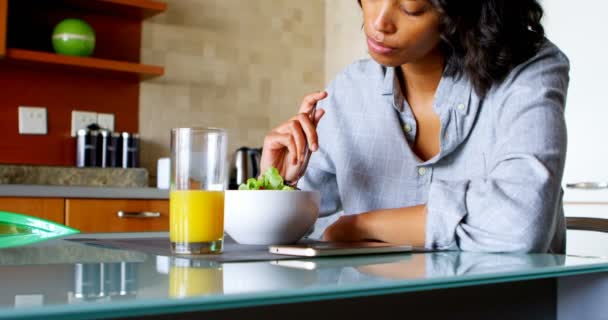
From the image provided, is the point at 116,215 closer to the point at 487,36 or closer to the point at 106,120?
the point at 106,120

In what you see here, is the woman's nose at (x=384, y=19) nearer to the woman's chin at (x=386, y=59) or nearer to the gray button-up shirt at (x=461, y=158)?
the woman's chin at (x=386, y=59)

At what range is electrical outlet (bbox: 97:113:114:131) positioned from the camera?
10.2 feet

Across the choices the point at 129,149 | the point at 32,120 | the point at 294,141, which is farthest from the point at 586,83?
the point at 32,120

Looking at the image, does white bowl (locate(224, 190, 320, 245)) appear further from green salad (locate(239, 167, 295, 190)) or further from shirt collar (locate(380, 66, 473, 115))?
shirt collar (locate(380, 66, 473, 115))

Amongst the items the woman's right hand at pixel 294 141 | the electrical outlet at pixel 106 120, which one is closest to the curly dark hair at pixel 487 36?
the woman's right hand at pixel 294 141

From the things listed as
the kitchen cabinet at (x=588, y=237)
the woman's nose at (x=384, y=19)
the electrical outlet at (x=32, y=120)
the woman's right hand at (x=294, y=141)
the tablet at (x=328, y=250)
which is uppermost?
the woman's nose at (x=384, y=19)

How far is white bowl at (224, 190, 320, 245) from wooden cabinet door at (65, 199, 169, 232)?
161 cm

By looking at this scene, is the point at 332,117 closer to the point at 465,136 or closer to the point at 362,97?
the point at 362,97

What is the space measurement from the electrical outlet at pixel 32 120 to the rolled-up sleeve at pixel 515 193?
7.58ft

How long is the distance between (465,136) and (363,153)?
0.75ft

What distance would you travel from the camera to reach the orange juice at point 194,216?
2.58 ft

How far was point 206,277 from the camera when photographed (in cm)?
57

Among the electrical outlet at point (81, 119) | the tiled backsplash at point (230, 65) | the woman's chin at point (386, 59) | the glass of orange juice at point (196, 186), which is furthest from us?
the tiled backsplash at point (230, 65)

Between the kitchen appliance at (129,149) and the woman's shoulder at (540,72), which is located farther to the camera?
the kitchen appliance at (129,149)
